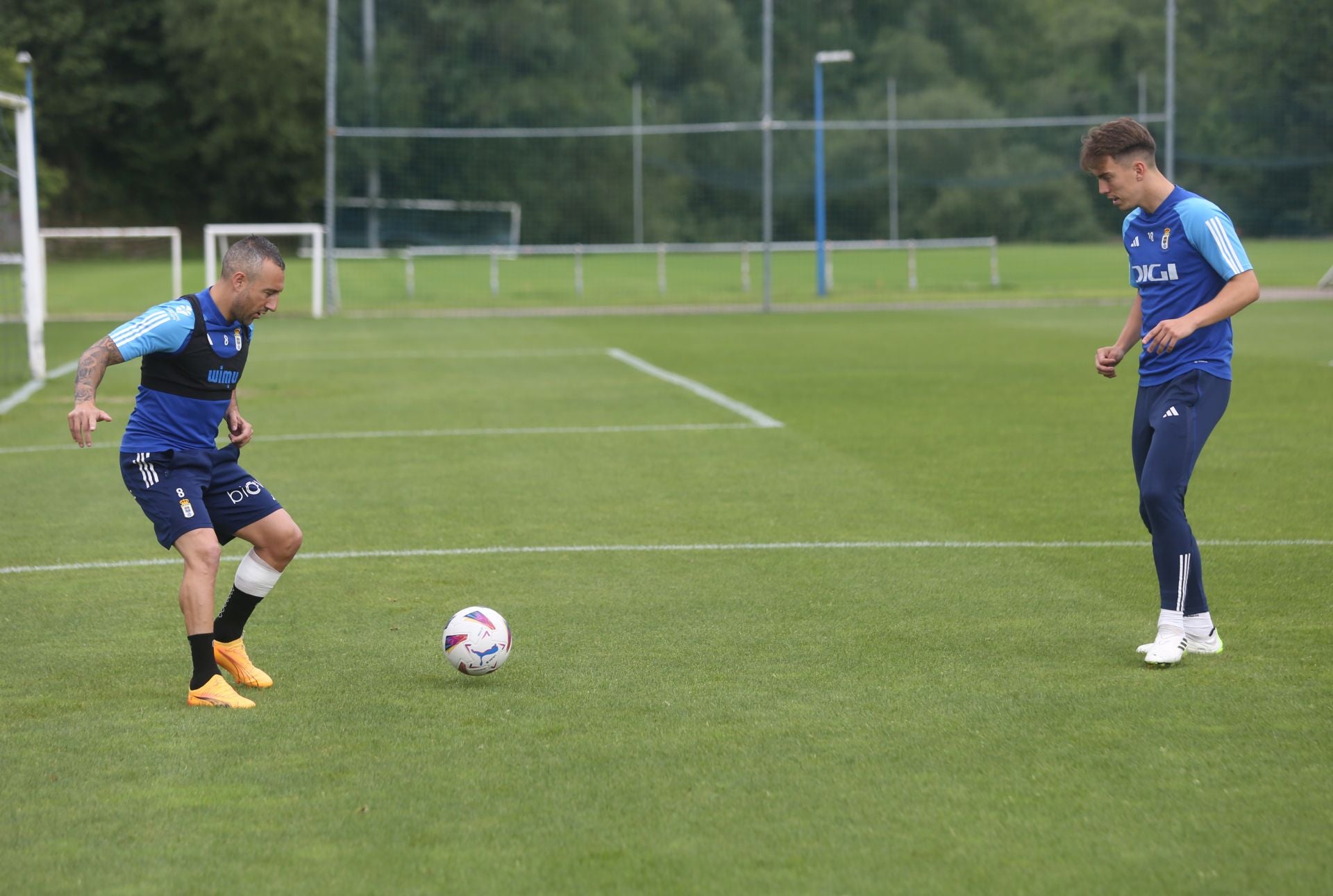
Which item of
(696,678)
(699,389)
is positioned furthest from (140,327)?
(699,389)

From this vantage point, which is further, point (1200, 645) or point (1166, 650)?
point (1200, 645)

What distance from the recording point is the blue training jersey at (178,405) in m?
5.12

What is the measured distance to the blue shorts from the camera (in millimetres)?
5172

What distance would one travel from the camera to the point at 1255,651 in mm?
5586

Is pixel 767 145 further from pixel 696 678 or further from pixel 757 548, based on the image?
pixel 696 678

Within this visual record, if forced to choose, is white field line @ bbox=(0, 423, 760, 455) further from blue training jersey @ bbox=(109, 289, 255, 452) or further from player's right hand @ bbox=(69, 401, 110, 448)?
player's right hand @ bbox=(69, 401, 110, 448)

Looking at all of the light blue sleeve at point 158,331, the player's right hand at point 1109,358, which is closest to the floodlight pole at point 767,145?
the player's right hand at point 1109,358

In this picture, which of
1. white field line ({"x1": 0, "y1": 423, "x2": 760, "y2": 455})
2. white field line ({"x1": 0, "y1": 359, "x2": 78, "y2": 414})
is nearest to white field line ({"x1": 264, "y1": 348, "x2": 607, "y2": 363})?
white field line ({"x1": 0, "y1": 359, "x2": 78, "y2": 414})

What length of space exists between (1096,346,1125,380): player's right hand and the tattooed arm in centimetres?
349

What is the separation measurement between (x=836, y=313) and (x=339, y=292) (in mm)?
11175

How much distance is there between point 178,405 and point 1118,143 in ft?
10.9

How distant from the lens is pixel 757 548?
305 inches

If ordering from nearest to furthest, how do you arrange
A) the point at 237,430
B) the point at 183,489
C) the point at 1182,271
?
the point at 183,489 < the point at 1182,271 < the point at 237,430

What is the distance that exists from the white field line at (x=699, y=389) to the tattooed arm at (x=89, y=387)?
781cm
